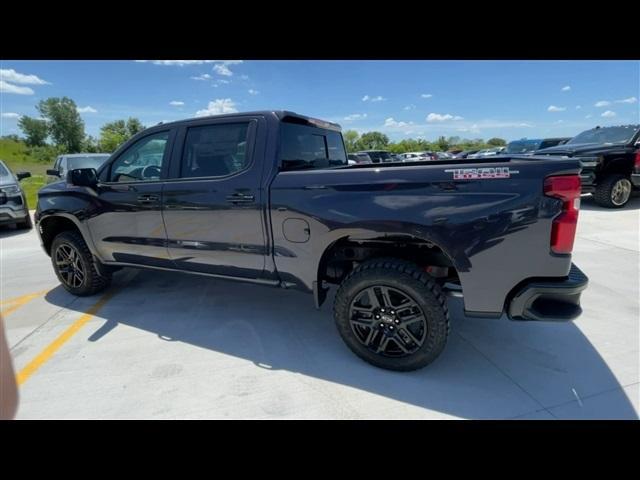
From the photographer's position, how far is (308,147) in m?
3.38

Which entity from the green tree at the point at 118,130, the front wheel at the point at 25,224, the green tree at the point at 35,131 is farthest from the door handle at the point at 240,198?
the green tree at the point at 35,131

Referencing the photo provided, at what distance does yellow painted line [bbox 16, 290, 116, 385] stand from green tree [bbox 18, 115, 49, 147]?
9393cm

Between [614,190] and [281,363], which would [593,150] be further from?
[281,363]

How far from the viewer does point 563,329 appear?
3135 millimetres

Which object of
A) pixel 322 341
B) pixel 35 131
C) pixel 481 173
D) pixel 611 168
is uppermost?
pixel 35 131

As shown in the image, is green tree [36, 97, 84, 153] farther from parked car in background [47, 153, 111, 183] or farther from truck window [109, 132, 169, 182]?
truck window [109, 132, 169, 182]

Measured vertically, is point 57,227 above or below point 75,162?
below

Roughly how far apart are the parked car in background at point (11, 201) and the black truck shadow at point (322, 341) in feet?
16.5

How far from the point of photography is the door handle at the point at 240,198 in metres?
2.88

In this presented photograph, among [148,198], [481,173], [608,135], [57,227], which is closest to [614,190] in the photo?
[608,135]

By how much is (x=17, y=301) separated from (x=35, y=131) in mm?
94744

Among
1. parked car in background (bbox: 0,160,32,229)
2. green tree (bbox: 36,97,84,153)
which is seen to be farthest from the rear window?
green tree (bbox: 36,97,84,153)

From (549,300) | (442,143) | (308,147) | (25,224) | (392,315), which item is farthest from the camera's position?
(442,143)
